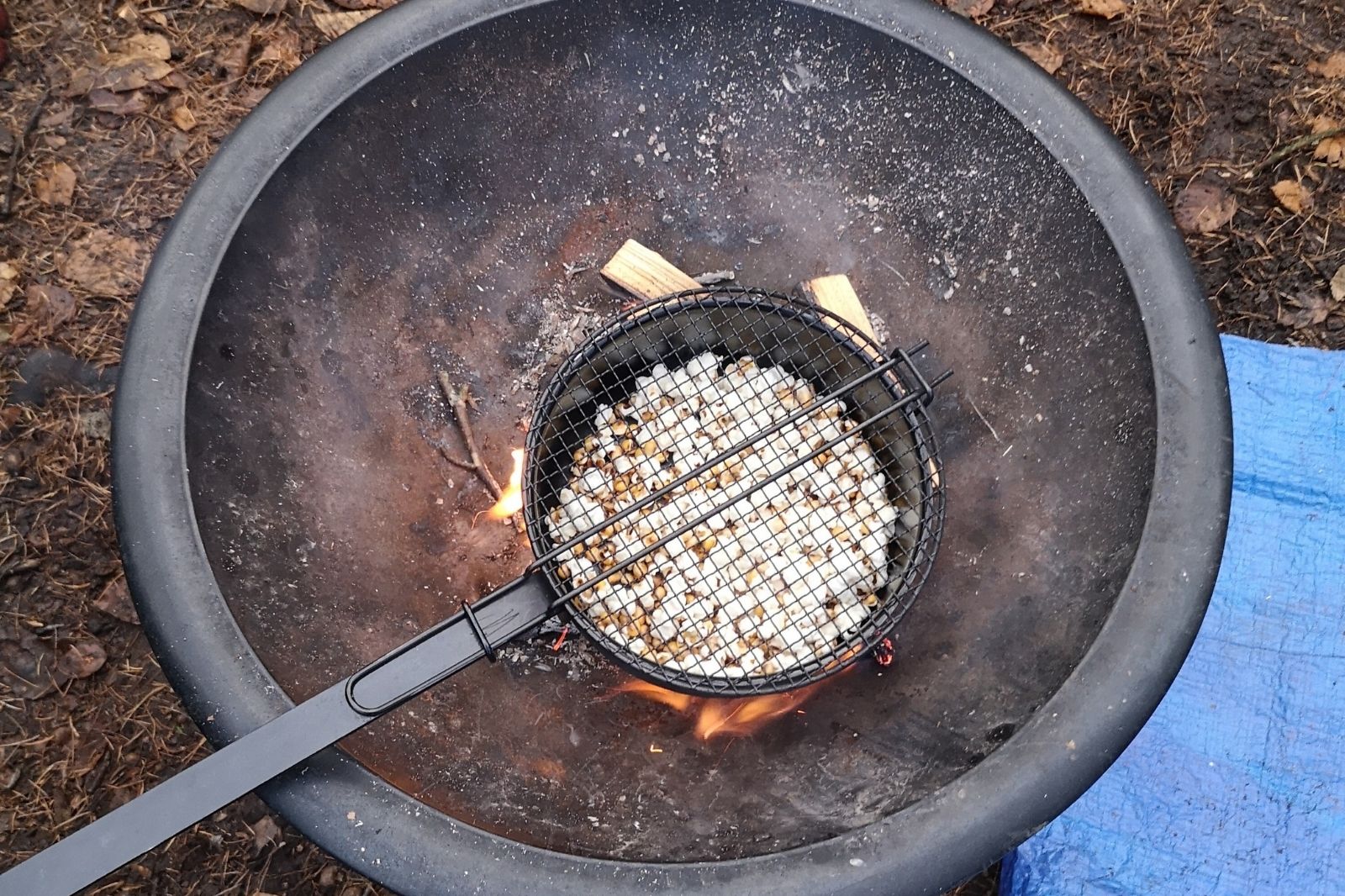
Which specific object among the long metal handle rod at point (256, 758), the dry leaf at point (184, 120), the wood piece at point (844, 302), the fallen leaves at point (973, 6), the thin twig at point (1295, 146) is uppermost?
the fallen leaves at point (973, 6)

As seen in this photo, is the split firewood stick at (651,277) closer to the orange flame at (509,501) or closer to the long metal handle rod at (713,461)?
the long metal handle rod at (713,461)

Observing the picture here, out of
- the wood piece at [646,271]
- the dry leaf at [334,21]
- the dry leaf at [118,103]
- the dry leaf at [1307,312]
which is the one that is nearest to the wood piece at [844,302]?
the wood piece at [646,271]

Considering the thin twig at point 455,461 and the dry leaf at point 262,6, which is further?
the dry leaf at point 262,6

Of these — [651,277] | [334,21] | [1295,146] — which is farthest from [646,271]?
[1295,146]

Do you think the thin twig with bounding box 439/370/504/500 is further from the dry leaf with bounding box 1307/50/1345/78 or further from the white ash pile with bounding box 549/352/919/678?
the dry leaf with bounding box 1307/50/1345/78

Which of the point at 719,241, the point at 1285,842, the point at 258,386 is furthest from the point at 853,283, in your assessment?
the point at 1285,842

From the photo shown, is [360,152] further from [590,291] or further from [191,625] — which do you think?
[191,625]

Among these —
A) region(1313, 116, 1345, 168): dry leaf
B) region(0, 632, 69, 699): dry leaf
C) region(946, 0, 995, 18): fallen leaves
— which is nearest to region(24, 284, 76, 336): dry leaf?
region(0, 632, 69, 699): dry leaf
